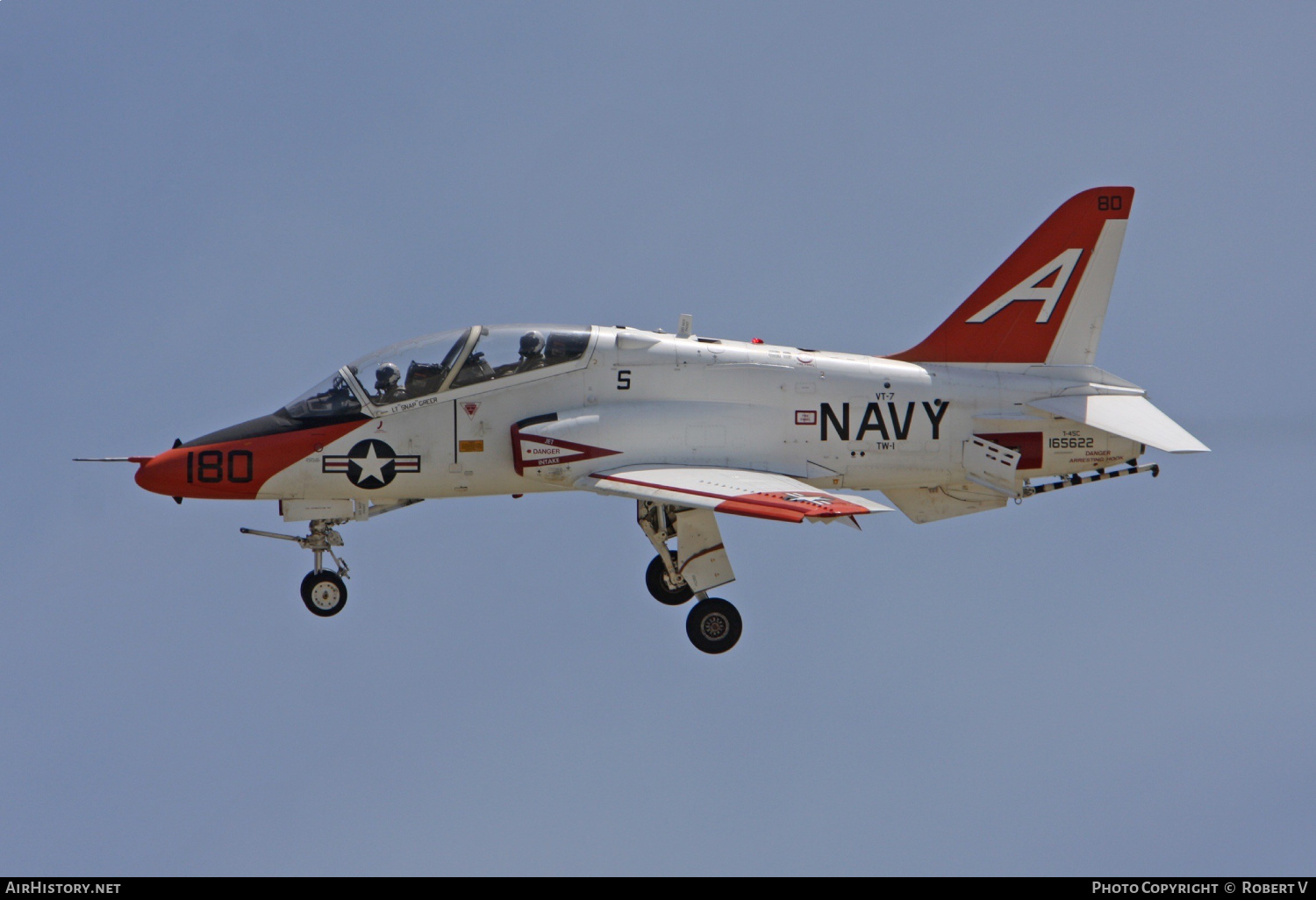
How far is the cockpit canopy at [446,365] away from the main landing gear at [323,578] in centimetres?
140

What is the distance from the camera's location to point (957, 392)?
19312mm

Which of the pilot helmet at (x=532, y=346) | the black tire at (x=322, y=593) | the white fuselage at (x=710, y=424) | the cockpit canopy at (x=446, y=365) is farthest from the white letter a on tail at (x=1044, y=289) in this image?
the black tire at (x=322, y=593)

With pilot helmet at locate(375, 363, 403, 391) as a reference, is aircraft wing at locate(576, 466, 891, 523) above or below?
below

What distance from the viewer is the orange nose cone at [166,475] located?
740 inches

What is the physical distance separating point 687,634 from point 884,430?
11.1ft

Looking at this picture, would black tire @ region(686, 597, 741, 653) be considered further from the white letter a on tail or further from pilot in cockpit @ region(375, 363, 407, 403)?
the white letter a on tail

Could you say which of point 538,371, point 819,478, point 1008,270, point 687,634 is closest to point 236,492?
point 538,371

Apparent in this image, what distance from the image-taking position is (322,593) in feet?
63.3

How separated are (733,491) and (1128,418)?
16.8ft

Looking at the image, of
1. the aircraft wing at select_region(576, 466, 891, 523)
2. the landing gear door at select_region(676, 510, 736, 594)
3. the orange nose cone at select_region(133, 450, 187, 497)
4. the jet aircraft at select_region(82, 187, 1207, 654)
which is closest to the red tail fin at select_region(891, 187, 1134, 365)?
the jet aircraft at select_region(82, 187, 1207, 654)

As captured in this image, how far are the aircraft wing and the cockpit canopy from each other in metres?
1.65

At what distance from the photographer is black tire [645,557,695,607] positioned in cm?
2084

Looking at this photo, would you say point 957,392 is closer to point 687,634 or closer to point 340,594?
point 687,634

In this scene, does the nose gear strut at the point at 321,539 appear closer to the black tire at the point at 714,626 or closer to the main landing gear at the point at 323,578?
the main landing gear at the point at 323,578
